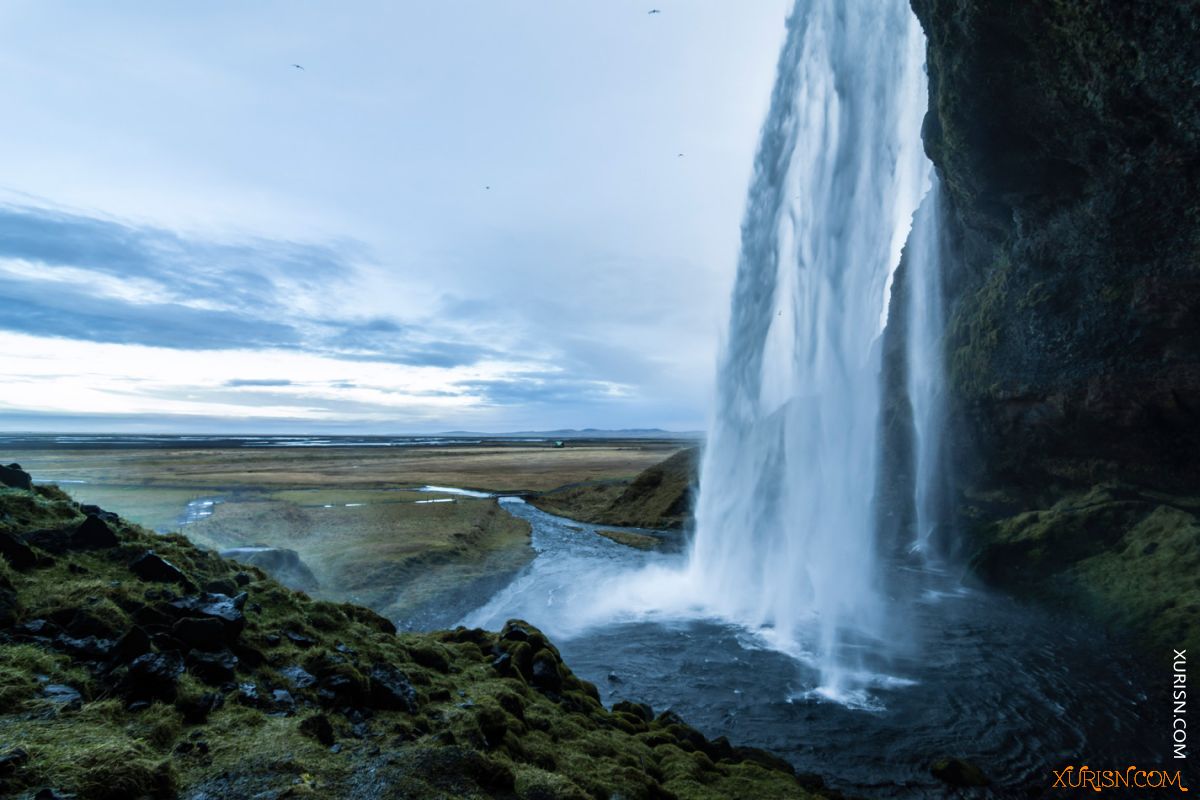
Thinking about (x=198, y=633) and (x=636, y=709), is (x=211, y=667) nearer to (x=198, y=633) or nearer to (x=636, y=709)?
(x=198, y=633)

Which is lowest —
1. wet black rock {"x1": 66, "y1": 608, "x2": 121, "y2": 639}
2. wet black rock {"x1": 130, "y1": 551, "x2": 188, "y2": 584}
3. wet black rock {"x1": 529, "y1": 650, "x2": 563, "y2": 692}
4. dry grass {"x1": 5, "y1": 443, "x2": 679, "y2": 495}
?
dry grass {"x1": 5, "y1": 443, "x2": 679, "y2": 495}

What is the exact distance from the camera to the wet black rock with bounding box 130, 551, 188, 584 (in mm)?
10992

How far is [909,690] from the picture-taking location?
1603cm

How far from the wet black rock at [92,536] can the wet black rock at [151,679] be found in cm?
462

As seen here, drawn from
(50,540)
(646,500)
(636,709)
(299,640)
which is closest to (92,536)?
(50,540)

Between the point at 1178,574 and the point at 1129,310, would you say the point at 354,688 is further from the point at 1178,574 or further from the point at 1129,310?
the point at 1129,310

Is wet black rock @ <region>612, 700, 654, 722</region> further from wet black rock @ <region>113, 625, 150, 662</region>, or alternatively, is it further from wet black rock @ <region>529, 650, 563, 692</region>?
wet black rock @ <region>113, 625, 150, 662</region>

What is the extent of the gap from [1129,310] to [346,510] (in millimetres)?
49932

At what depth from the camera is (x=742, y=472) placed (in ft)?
108

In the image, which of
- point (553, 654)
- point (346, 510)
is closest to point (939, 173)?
point (553, 654)

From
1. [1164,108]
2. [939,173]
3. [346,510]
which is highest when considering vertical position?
[939,173]

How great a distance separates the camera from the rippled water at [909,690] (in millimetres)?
12672

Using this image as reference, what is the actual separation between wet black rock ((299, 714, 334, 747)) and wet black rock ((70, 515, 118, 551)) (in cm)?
669

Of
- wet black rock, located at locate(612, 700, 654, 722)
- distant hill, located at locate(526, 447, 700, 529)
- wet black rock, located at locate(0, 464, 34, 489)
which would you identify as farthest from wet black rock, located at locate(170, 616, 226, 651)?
distant hill, located at locate(526, 447, 700, 529)
